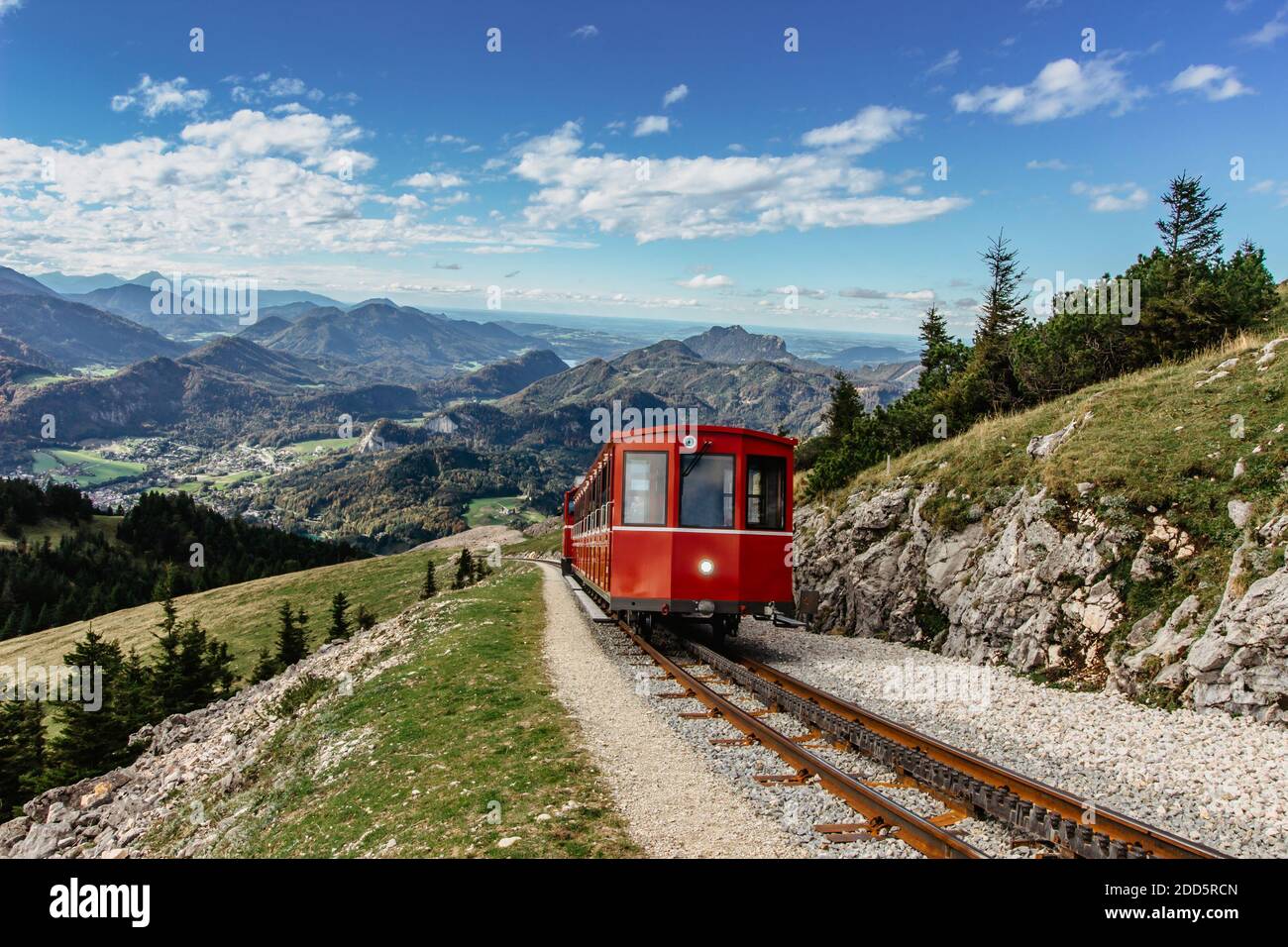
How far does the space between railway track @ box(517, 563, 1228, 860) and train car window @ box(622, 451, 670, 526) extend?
479 centimetres

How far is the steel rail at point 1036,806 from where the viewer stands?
6559 mm

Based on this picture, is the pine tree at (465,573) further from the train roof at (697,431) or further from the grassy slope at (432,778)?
the train roof at (697,431)

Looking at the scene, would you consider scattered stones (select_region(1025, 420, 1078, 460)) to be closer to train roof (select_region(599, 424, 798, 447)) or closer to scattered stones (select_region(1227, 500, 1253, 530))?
scattered stones (select_region(1227, 500, 1253, 530))

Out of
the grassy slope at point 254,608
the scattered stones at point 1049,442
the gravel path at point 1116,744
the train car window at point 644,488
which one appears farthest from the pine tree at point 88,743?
the scattered stones at point 1049,442

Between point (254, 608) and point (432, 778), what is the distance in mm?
91446

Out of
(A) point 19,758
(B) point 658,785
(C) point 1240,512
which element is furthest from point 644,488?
(A) point 19,758

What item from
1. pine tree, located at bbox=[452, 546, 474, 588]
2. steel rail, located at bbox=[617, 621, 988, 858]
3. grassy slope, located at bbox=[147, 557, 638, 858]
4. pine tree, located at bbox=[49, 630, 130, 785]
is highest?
steel rail, located at bbox=[617, 621, 988, 858]

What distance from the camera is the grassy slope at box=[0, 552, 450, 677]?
7919cm

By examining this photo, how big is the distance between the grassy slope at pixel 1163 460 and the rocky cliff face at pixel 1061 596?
310 millimetres

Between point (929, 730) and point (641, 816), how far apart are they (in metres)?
5.68

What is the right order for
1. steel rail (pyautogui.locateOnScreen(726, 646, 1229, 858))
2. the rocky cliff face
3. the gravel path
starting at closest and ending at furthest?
steel rail (pyautogui.locateOnScreen(726, 646, 1229, 858)) < the gravel path < the rocky cliff face

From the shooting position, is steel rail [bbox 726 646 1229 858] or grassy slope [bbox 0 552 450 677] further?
grassy slope [bbox 0 552 450 677]

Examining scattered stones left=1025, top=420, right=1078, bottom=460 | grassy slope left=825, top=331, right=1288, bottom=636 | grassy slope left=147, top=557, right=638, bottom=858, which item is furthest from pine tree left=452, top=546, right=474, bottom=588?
scattered stones left=1025, top=420, right=1078, bottom=460
